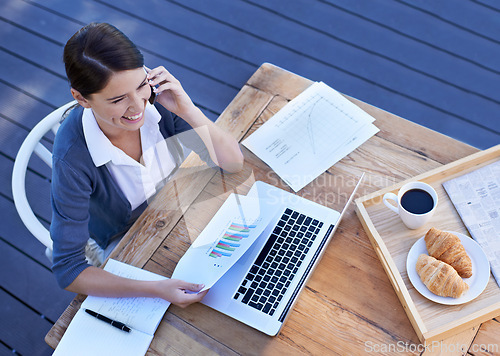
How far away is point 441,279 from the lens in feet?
3.29

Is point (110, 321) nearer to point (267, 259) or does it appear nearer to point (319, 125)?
point (267, 259)

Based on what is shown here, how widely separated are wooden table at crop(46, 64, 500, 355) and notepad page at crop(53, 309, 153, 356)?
29 mm

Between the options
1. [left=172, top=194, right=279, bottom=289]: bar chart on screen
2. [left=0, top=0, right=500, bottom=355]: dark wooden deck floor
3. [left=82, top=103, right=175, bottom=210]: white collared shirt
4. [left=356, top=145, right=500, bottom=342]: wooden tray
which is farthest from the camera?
[left=0, top=0, right=500, bottom=355]: dark wooden deck floor

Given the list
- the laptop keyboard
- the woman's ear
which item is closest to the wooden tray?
the laptop keyboard

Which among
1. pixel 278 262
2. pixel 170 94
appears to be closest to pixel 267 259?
pixel 278 262

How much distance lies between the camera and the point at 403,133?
→ 1309 mm

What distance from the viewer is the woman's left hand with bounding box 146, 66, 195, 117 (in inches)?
50.9

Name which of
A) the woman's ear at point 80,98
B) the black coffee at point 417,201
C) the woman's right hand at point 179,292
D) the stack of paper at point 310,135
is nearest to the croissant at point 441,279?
the black coffee at point 417,201

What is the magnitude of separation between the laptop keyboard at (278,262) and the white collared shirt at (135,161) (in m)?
0.45

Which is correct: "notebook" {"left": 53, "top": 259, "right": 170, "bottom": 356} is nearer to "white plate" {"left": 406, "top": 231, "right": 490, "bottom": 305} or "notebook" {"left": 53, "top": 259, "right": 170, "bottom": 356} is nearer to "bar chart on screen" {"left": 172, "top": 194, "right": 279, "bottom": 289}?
"bar chart on screen" {"left": 172, "top": 194, "right": 279, "bottom": 289}

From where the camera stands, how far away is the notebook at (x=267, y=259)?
1.06 m

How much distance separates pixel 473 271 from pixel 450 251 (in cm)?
7

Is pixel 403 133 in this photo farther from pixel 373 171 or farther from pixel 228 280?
pixel 228 280

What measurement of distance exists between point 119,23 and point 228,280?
1.99 meters
